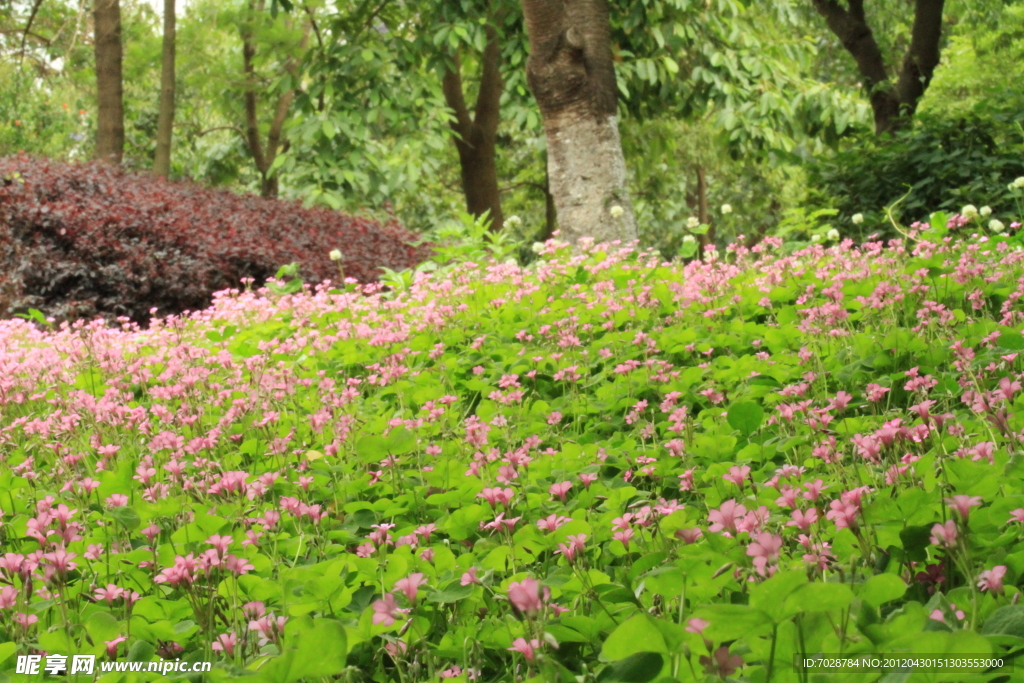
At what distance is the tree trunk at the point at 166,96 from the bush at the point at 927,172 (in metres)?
10.5

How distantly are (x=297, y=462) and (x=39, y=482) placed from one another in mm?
983

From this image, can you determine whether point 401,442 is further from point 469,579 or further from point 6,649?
point 6,649

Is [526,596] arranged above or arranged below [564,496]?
above

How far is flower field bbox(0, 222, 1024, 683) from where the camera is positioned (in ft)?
4.83

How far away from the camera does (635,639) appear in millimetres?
1355

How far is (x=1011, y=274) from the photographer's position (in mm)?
4387

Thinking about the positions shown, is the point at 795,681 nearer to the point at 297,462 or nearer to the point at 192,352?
the point at 297,462

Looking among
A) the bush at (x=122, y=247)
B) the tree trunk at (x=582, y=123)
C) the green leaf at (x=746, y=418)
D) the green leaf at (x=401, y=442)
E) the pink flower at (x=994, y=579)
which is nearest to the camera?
the pink flower at (x=994, y=579)

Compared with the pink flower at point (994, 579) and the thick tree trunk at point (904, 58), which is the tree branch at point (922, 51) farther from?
the pink flower at point (994, 579)

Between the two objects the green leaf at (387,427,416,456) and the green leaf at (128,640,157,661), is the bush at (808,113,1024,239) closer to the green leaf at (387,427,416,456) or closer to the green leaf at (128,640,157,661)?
the green leaf at (387,427,416,456)

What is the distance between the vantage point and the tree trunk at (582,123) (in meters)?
7.42

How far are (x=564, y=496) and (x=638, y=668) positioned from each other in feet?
3.38

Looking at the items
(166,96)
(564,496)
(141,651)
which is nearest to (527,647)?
(141,651)

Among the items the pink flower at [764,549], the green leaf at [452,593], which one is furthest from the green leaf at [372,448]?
the pink flower at [764,549]
